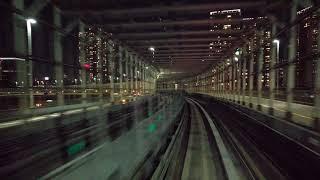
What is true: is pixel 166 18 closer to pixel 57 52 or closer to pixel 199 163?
pixel 57 52

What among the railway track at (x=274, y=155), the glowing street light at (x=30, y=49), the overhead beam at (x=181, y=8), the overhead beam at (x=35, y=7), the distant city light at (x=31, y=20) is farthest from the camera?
the overhead beam at (x=181, y=8)

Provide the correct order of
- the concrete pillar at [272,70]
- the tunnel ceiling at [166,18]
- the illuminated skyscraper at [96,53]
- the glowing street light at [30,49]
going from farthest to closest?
1. the illuminated skyscraper at [96,53]
2. the tunnel ceiling at [166,18]
3. the concrete pillar at [272,70]
4. the glowing street light at [30,49]

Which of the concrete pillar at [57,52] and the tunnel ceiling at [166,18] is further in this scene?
the tunnel ceiling at [166,18]

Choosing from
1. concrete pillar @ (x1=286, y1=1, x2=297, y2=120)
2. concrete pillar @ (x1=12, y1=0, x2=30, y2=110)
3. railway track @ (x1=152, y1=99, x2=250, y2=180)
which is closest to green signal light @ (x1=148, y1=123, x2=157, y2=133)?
railway track @ (x1=152, y1=99, x2=250, y2=180)

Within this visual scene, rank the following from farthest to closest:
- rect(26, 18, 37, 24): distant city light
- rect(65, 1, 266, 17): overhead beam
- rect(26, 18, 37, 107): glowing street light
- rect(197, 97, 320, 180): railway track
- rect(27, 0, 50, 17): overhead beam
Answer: rect(65, 1, 266, 17): overhead beam < rect(27, 0, 50, 17): overhead beam < rect(26, 18, 37, 24): distant city light < rect(26, 18, 37, 107): glowing street light < rect(197, 97, 320, 180): railway track

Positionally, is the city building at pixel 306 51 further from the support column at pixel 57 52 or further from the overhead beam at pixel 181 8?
the support column at pixel 57 52

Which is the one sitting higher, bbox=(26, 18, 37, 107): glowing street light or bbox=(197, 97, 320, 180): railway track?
bbox=(26, 18, 37, 107): glowing street light

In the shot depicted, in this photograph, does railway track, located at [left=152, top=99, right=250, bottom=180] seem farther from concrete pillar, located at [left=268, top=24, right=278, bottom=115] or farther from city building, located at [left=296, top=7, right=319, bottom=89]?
city building, located at [left=296, top=7, right=319, bottom=89]

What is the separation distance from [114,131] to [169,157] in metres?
2.43

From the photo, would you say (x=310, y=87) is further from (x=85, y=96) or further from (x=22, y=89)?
(x=85, y=96)

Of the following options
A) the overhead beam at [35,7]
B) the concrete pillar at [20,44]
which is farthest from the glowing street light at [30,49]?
the overhead beam at [35,7]

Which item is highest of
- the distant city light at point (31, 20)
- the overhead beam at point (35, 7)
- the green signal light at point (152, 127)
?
the overhead beam at point (35, 7)

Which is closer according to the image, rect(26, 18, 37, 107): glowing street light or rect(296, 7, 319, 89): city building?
rect(296, 7, 319, 89): city building

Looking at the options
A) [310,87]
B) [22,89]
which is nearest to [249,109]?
[310,87]
